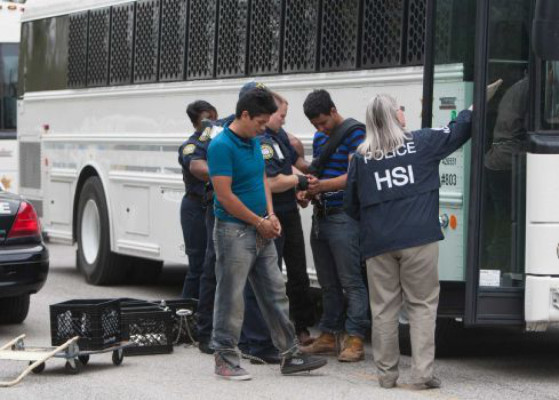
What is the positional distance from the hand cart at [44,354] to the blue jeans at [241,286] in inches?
34.1

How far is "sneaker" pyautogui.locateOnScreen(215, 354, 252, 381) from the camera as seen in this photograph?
367 inches

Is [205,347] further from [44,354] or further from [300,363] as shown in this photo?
[44,354]

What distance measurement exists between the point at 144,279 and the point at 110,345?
6010mm

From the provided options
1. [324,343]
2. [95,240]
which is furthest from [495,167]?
[95,240]

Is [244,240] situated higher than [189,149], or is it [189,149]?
[189,149]

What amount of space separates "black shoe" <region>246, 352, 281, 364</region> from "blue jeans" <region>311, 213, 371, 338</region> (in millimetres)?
547

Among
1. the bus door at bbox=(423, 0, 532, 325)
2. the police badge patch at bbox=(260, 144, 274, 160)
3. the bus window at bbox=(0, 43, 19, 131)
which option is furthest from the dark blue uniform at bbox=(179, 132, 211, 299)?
the bus window at bbox=(0, 43, 19, 131)

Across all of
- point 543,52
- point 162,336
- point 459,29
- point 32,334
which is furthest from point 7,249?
point 543,52

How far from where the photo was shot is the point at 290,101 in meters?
11.7

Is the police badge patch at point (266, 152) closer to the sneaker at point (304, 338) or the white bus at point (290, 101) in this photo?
the white bus at point (290, 101)

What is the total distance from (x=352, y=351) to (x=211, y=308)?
1.08 metres

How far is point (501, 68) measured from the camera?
9.34 meters

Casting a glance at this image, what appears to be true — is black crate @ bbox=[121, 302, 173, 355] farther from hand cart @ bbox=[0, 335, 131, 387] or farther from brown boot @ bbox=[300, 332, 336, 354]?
brown boot @ bbox=[300, 332, 336, 354]

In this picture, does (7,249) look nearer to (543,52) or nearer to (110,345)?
(110,345)
